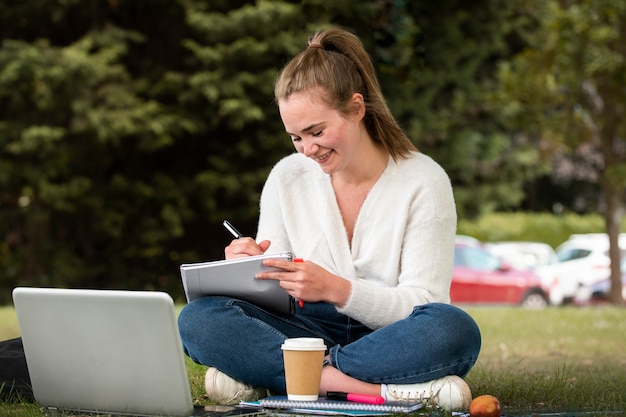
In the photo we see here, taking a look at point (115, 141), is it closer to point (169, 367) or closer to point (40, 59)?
point (40, 59)

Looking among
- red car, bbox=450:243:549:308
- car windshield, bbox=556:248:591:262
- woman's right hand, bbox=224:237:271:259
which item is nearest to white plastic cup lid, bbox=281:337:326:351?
woman's right hand, bbox=224:237:271:259

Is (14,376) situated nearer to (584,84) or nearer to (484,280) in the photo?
(584,84)

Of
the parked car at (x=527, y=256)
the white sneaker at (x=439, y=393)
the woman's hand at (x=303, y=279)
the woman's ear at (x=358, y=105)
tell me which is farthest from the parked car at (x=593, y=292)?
the woman's hand at (x=303, y=279)

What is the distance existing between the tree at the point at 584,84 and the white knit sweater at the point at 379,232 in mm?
8958

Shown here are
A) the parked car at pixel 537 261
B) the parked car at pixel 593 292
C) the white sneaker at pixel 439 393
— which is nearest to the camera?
the white sneaker at pixel 439 393

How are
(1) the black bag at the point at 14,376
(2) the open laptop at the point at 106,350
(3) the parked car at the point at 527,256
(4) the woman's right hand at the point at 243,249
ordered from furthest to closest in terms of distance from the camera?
(3) the parked car at the point at 527,256, (4) the woman's right hand at the point at 243,249, (1) the black bag at the point at 14,376, (2) the open laptop at the point at 106,350

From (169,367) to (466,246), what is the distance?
12356mm

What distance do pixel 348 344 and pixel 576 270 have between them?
15.1 meters

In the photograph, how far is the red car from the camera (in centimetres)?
1467

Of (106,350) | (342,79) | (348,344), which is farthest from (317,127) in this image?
(106,350)

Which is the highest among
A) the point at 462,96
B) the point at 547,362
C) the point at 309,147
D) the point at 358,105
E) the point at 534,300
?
the point at 462,96

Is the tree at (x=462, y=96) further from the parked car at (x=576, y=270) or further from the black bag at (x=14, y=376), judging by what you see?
the black bag at (x=14, y=376)

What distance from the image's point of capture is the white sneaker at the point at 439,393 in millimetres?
2938

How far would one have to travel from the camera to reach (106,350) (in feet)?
8.80
